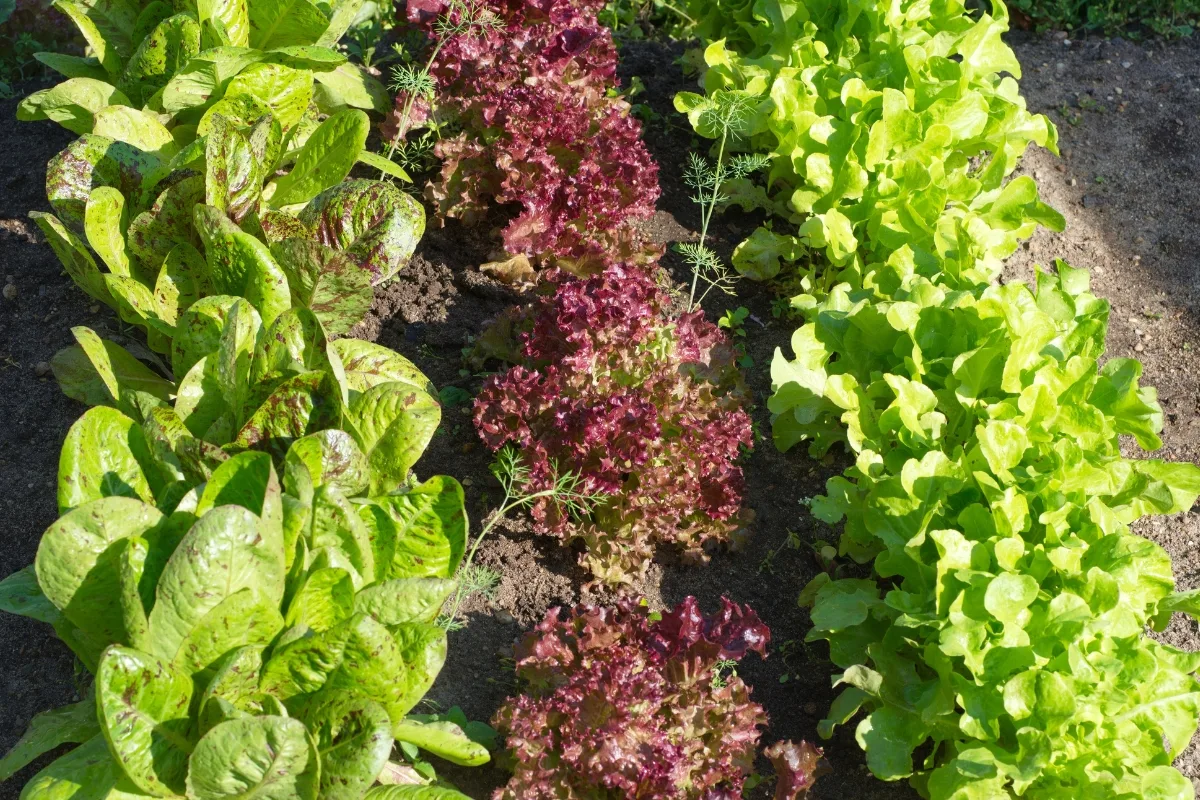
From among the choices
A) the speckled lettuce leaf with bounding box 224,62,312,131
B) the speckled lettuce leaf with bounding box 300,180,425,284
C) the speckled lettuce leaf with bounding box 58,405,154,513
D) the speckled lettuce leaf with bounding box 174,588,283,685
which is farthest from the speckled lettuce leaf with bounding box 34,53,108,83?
the speckled lettuce leaf with bounding box 174,588,283,685

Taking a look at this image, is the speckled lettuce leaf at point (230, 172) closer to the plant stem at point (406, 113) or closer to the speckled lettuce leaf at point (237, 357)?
the speckled lettuce leaf at point (237, 357)

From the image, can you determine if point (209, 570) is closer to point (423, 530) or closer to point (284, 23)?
point (423, 530)

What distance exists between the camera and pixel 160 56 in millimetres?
3607

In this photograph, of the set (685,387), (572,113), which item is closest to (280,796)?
(685,387)

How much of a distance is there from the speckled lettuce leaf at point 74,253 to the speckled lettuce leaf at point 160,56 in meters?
0.68

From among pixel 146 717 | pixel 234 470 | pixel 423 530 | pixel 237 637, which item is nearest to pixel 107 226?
pixel 234 470

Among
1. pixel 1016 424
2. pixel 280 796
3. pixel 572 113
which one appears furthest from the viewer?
pixel 572 113

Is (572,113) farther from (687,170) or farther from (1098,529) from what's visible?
(1098,529)

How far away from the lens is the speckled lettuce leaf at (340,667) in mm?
2145

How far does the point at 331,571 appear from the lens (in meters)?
2.30

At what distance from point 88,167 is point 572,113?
157 cm

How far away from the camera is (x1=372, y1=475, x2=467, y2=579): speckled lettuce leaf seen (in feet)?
8.30

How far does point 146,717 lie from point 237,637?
0.69 ft

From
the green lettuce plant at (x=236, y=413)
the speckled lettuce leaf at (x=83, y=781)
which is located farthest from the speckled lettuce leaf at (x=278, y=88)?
the speckled lettuce leaf at (x=83, y=781)
